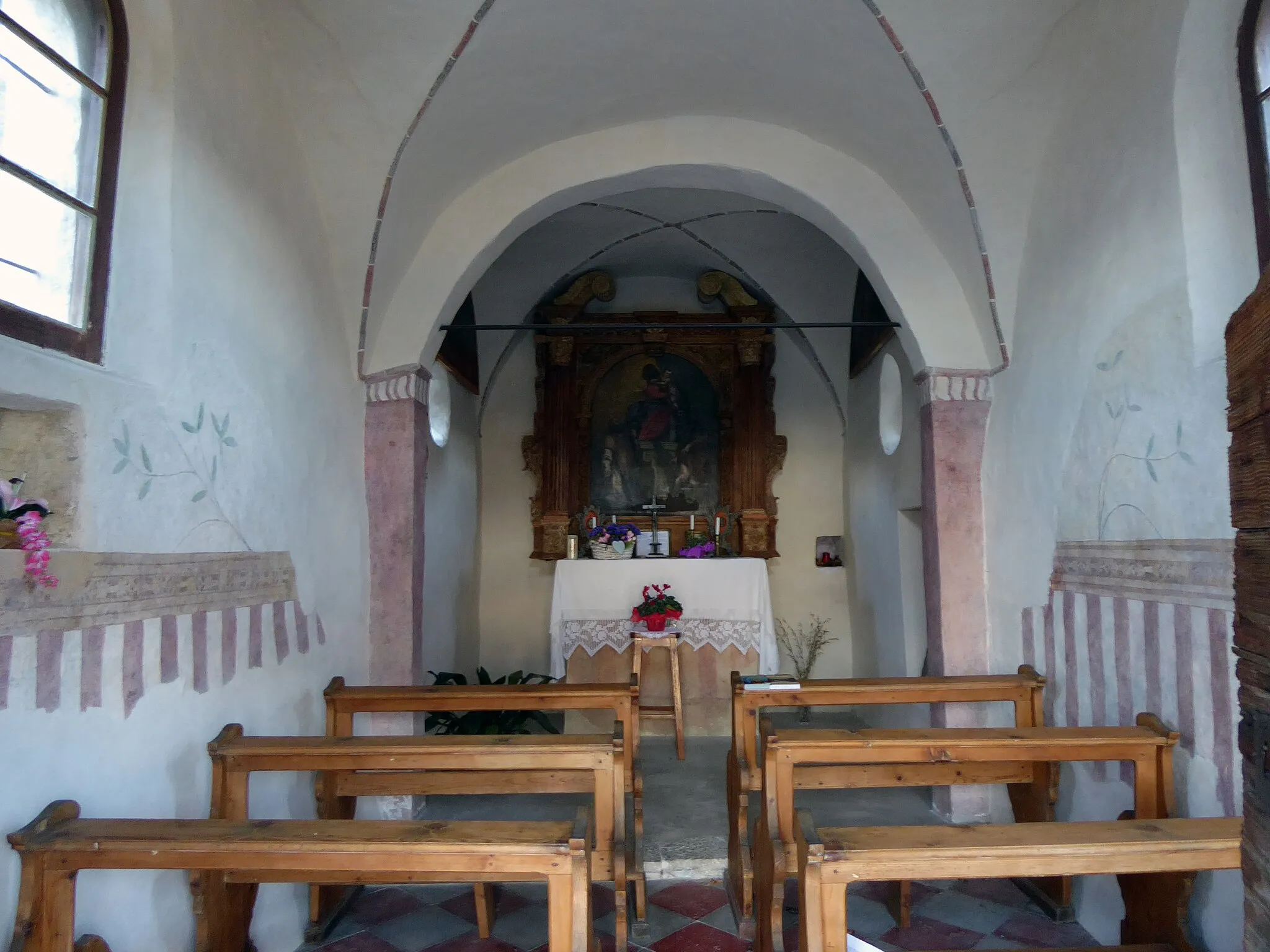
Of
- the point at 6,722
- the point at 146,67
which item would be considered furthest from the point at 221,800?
the point at 146,67

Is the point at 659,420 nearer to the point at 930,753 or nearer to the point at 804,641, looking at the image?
the point at 804,641

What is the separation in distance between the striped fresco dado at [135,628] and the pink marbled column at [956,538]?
10.9 ft

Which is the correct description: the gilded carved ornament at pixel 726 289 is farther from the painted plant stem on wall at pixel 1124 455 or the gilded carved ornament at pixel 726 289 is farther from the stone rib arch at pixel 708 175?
the painted plant stem on wall at pixel 1124 455

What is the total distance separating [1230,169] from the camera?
2881 millimetres

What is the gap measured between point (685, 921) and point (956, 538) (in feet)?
7.92

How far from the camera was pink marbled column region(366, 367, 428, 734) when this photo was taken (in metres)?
4.59

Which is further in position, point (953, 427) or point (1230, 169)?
point (953, 427)

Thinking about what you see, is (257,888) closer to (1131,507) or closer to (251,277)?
(251,277)

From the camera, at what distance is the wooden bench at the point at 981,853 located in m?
1.90

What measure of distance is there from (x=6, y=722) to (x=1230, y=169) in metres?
4.00

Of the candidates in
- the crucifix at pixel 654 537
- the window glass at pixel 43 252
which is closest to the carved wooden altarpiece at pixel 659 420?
the crucifix at pixel 654 537

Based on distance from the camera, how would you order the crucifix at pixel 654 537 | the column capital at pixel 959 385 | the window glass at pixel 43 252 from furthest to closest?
the crucifix at pixel 654 537
the column capital at pixel 959 385
the window glass at pixel 43 252

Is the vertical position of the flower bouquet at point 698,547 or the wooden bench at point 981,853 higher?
the flower bouquet at point 698,547

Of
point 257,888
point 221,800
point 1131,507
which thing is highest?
point 1131,507
